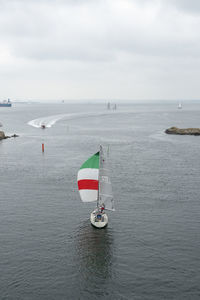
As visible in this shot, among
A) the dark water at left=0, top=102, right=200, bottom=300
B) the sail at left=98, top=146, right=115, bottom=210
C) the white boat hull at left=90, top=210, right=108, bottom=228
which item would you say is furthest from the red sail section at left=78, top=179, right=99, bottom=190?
the dark water at left=0, top=102, right=200, bottom=300

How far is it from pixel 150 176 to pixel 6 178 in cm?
3474

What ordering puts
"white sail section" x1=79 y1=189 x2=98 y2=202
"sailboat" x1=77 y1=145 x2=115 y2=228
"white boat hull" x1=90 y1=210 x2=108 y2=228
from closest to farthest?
"white boat hull" x1=90 y1=210 x2=108 y2=228 → "sailboat" x1=77 y1=145 x2=115 y2=228 → "white sail section" x1=79 y1=189 x2=98 y2=202

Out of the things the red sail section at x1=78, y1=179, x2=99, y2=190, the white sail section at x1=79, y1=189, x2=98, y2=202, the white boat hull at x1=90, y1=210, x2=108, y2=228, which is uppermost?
the red sail section at x1=78, y1=179, x2=99, y2=190

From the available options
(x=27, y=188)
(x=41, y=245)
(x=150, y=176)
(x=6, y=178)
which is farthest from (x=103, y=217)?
(x=6, y=178)

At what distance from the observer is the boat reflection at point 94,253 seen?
34.5m

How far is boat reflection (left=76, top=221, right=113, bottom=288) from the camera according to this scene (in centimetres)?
3453

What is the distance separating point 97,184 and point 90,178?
4.93 ft

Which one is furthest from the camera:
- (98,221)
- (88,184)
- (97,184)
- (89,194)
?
(89,194)

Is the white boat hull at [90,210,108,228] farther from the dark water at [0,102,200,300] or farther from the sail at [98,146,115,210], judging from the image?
the sail at [98,146,115,210]

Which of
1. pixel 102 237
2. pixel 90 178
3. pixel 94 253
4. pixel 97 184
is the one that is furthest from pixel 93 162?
pixel 94 253

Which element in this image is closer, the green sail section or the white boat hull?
the white boat hull

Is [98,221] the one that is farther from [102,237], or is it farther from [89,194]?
[89,194]

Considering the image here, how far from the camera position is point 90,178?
46.7 m

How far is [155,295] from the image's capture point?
103 feet
